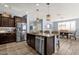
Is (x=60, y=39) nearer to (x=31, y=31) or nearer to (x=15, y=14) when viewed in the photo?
(x=31, y=31)

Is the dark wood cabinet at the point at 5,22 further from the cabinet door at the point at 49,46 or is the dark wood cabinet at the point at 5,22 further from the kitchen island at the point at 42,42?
the cabinet door at the point at 49,46

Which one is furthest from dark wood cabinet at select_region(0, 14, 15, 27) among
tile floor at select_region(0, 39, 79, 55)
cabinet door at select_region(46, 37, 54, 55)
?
cabinet door at select_region(46, 37, 54, 55)

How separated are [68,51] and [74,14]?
0.91 meters

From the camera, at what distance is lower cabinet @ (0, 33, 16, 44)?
2537mm

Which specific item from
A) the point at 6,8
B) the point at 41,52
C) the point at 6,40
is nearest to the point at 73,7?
the point at 41,52

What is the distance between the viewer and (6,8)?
252 centimetres

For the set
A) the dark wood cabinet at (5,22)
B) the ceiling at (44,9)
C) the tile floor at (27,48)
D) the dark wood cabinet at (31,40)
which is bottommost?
the tile floor at (27,48)

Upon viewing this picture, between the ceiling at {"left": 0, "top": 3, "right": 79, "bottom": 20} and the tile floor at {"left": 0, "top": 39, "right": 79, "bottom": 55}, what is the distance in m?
0.63

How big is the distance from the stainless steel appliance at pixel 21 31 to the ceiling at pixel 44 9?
0.90 ft

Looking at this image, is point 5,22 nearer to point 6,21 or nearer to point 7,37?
point 6,21

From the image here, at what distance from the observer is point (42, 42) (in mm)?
2572

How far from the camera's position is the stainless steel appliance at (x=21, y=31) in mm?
2607

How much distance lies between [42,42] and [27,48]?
40cm

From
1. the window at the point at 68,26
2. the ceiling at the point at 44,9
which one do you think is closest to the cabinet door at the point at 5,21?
the ceiling at the point at 44,9
